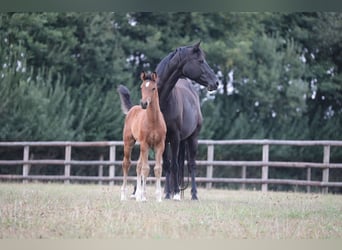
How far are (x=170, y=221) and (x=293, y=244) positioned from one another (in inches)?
36.9

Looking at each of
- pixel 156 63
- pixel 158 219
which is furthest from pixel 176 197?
pixel 156 63

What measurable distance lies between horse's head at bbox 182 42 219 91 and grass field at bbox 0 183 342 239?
1166 millimetres

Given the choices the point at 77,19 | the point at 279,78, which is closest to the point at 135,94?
the point at 77,19

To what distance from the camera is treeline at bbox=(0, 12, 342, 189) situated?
37.7ft

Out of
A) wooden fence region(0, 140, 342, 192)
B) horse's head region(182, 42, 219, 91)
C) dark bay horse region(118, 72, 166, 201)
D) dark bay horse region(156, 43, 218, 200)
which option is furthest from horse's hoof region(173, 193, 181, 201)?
wooden fence region(0, 140, 342, 192)

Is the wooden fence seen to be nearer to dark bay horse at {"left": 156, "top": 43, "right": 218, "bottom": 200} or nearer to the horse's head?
dark bay horse at {"left": 156, "top": 43, "right": 218, "bottom": 200}

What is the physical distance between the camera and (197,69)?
6.89 meters

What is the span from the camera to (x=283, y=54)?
13297mm

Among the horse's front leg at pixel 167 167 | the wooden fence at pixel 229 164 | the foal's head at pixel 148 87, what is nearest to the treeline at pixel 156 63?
the wooden fence at pixel 229 164

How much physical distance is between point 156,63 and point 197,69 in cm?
538

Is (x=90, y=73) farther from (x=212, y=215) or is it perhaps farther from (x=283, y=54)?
(x=212, y=215)

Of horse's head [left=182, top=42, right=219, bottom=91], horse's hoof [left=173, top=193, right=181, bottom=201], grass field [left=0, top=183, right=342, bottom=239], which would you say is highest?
horse's head [left=182, top=42, right=219, bottom=91]

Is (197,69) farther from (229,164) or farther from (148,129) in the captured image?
(229,164)

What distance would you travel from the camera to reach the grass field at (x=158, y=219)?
205 inches
